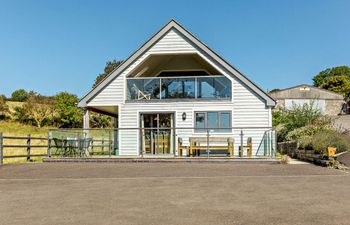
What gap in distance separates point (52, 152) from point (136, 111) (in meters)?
4.77

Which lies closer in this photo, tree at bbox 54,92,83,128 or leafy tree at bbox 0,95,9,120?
leafy tree at bbox 0,95,9,120

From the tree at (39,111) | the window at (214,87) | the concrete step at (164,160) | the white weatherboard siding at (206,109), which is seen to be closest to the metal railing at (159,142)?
the white weatherboard siding at (206,109)

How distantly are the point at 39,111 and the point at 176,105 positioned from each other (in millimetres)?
25161

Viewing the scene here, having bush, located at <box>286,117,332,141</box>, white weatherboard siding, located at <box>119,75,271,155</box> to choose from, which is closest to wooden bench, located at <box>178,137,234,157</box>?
white weatherboard siding, located at <box>119,75,271,155</box>

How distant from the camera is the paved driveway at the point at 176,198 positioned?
5245 millimetres

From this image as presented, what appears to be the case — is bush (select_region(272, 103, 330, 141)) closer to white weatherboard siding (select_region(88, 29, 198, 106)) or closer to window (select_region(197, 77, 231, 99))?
window (select_region(197, 77, 231, 99))

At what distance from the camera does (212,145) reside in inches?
612

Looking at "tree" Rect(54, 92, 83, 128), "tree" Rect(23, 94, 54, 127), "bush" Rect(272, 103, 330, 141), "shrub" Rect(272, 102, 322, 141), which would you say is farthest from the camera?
"tree" Rect(54, 92, 83, 128)

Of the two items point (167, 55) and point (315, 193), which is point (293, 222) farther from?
point (167, 55)

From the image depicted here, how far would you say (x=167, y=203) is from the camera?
6344 millimetres

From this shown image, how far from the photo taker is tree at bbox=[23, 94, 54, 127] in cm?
3862

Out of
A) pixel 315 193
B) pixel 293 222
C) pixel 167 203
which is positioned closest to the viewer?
pixel 293 222

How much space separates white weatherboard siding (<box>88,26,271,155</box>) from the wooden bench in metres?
A: 1.72

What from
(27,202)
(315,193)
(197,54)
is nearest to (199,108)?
(197,54)
